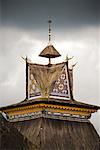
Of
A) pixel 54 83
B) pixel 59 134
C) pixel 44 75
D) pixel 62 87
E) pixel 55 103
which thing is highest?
pixel 44 75

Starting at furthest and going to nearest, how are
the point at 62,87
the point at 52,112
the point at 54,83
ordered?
1. the point at 62,87
2. the point at 54,83
3. the point at 52,112

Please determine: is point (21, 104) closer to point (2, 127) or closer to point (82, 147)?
point (82, 147)

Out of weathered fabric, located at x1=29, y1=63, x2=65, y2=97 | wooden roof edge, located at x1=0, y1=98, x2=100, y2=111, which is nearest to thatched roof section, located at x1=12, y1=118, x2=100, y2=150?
wooden roof edge, located at x1=0, y1=98, x2=100, y2=111

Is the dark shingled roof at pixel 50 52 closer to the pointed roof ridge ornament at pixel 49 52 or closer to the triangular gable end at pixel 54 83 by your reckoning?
the pointed roof ridge ornament at pixel 49 52

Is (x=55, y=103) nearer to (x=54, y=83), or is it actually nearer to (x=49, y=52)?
(x=54, y=83)

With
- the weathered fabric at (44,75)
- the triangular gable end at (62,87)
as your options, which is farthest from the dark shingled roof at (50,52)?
the triangular gable end at (62,87)

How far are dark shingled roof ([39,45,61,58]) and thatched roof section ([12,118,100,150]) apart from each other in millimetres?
3453

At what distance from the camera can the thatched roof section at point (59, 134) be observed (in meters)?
27.9

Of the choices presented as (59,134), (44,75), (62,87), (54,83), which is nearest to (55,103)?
(59,134)

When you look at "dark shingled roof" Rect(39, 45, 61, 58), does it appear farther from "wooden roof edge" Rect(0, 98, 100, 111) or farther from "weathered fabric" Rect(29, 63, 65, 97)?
"wooden roof edge" Rect(0, 98, 100, 111)

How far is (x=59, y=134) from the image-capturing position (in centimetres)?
2889

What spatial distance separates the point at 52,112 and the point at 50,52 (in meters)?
3.29

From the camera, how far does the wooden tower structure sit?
2858 centimetres

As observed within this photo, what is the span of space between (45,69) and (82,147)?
14.3 feet
